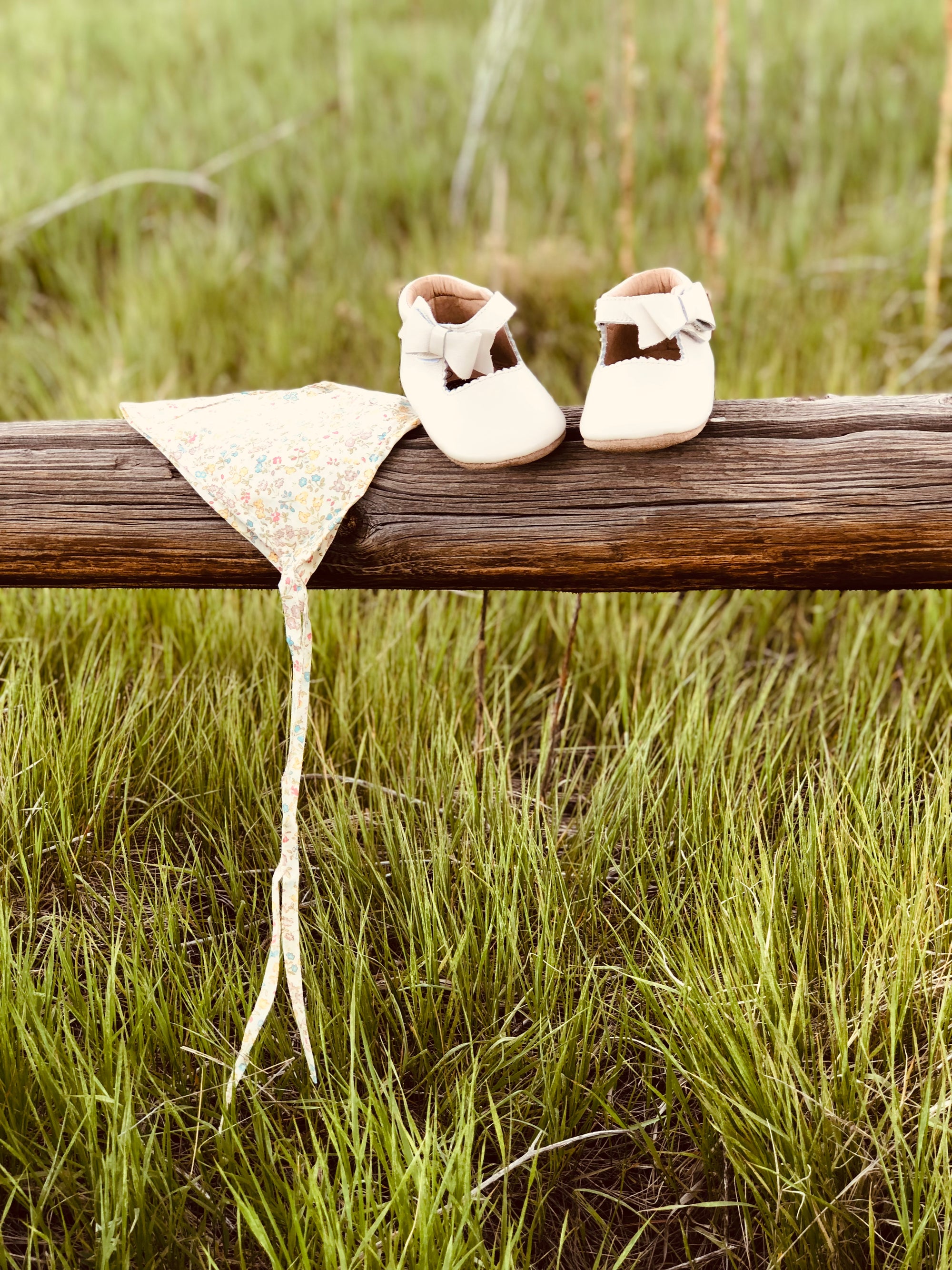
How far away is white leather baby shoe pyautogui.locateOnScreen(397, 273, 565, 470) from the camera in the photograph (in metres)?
1.09

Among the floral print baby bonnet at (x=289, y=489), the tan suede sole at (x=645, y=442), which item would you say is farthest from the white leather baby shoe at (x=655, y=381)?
the floral print baby bonnet at (x=289, y=489)

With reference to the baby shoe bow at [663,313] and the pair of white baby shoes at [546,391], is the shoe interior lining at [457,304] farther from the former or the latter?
the baby shoe bow at [663,313]

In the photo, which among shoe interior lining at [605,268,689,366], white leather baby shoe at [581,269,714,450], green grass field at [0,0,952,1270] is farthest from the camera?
shoe interior lining at [605,268,689,366]

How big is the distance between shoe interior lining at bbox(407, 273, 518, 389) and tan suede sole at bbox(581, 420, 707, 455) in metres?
0.21

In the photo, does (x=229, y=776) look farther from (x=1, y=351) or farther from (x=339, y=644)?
(x=1, y=351)

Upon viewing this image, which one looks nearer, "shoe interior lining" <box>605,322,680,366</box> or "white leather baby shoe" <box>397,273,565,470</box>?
"white leather baby shoe" <box>397,273,565,470</box>

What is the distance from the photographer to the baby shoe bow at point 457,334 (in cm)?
114

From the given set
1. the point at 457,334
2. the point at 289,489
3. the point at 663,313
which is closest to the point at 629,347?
the point at 663,313

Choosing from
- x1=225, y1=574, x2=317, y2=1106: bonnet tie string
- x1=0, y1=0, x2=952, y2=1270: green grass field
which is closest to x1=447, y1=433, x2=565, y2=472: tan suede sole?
x1=225, y1=574, x2=317, y2=1106: bonnet tie string

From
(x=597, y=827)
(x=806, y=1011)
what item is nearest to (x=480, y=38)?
(x=597, y=827)

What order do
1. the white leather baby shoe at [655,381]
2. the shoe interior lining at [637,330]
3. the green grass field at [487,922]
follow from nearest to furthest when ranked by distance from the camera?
the green grass field at [487,922]
the white leather baby shoe at [655,381]
the shoe interior lining at [637,330]

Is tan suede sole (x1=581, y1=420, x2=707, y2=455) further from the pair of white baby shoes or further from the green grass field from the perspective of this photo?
the green grass field

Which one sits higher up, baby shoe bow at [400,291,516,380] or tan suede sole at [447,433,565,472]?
baby shoe bow at [400,291,516,380]

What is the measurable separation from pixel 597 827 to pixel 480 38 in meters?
4.41
